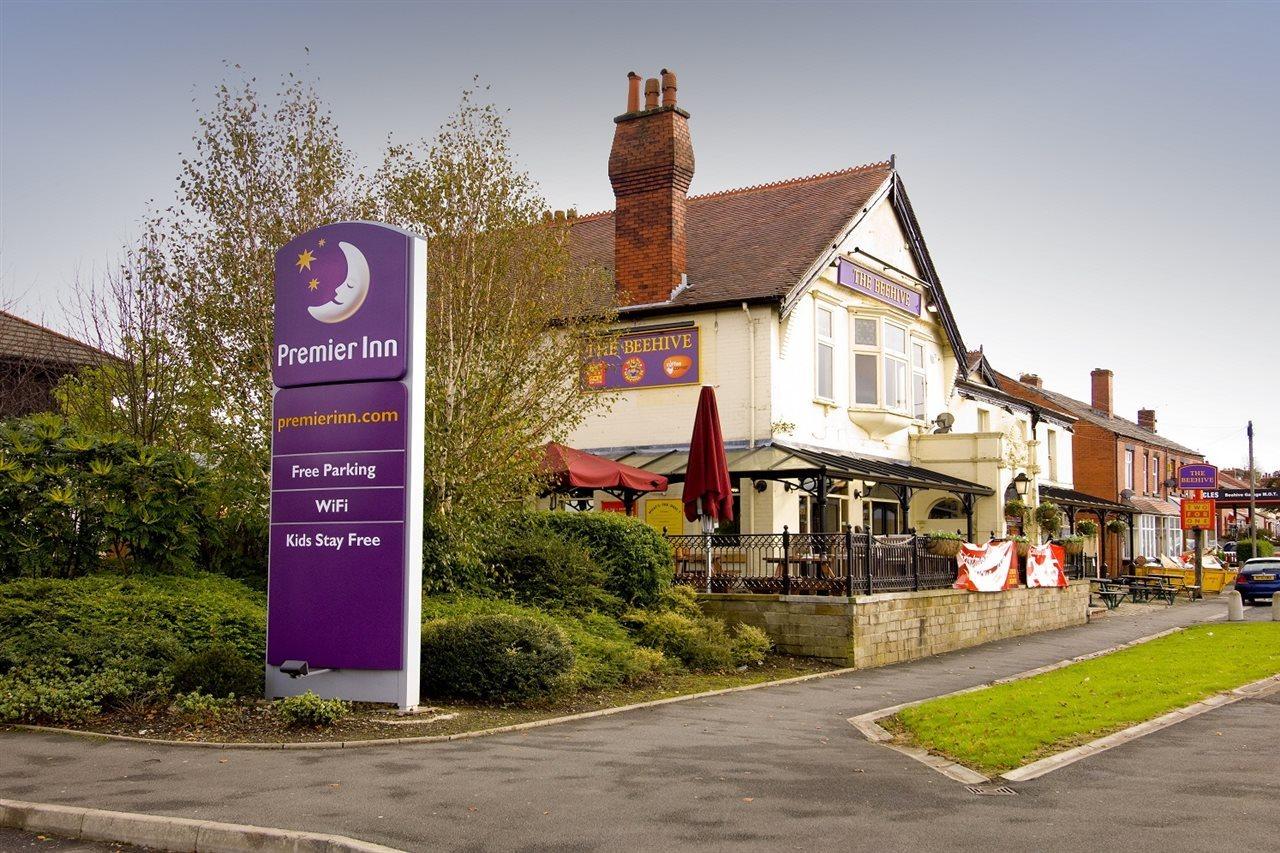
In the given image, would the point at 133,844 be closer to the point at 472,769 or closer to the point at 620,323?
the point at 472,769

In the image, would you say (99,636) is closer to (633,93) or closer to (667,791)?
(667,791)

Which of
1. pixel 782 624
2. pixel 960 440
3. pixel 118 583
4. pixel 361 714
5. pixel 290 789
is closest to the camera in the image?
pixel 290 789

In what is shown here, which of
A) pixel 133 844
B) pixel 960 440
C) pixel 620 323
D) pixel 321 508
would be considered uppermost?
pixel 620 323

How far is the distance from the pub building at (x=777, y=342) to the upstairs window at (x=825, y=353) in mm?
44

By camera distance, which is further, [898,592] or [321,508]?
[898,592]

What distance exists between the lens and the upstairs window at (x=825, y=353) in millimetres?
25172

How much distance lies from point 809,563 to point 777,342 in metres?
5.66

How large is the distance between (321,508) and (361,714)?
2.03 metres

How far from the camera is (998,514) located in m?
29.2

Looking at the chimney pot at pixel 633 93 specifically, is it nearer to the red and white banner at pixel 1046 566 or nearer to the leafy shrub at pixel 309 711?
the red and white banner at pixel 1046 566

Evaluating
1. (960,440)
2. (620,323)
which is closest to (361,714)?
(620,323)

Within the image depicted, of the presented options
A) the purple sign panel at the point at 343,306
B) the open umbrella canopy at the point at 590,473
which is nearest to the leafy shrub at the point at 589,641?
the open umbrella canopy at the point at 590,473

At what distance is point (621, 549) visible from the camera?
58.6 feet

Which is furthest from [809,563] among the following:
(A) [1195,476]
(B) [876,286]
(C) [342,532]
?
(A) [1195,476]
